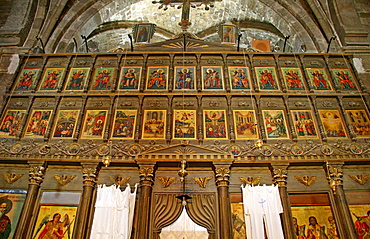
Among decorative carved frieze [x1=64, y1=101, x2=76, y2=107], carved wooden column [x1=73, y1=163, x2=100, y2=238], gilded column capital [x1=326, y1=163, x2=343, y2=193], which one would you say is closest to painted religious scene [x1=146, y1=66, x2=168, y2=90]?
decorative carved frieze [x1=64, y1=101, x2=76, y2=107]

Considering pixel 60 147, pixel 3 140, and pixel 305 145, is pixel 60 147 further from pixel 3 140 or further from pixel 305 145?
pixel 305 145

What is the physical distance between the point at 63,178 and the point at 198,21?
38.7 feet

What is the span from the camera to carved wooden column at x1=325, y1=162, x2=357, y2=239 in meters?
8.45

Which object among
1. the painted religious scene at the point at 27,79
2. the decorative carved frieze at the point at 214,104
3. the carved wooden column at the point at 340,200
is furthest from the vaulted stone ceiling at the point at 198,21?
the carved wooden column at the point at 340,200

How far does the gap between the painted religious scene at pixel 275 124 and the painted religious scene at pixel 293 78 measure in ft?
4.14

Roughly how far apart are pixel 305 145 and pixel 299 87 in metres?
2.44

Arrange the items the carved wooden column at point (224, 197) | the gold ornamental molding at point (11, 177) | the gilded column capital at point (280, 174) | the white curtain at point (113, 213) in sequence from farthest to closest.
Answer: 1. the gold ornamental molding at point (11, 177)
2. the gilded column capital at point (280, 174)
3. the carved wooden column at point (224, 197)
4. the white curtain at point (113, 213)


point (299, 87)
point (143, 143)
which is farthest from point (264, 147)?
point (143, 143)

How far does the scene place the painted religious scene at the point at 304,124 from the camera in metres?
10.2

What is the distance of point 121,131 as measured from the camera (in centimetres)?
1022

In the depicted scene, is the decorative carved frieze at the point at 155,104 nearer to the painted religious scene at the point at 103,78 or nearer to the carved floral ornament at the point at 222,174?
the painted religious scene at the point at 103,78

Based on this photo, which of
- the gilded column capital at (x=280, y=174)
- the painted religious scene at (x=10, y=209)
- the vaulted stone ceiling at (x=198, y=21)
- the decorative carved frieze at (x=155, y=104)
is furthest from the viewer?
the vaulted stone ceiling at (x=198, y=21)

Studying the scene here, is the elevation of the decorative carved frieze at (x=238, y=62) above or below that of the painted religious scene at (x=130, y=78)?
above

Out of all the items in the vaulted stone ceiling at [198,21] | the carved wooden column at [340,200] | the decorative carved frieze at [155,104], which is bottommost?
the carved wooden column at [340,200]
